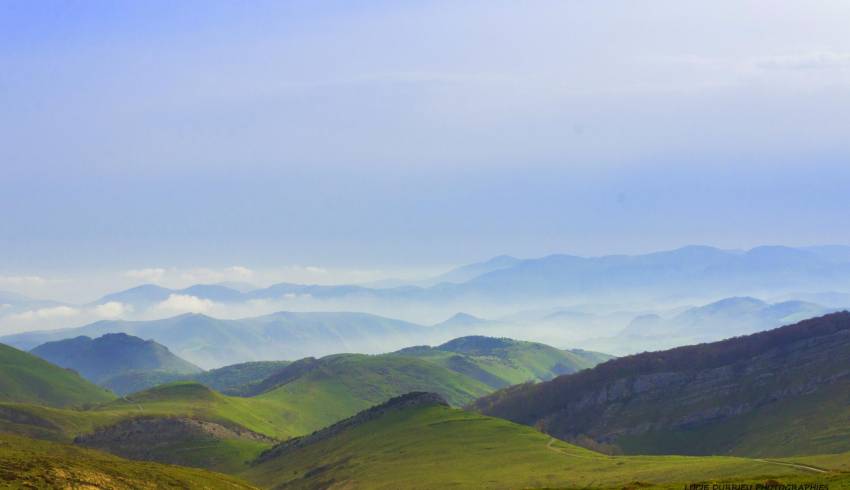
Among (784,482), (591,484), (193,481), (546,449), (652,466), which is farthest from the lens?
(546,449)

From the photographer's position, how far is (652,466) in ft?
478

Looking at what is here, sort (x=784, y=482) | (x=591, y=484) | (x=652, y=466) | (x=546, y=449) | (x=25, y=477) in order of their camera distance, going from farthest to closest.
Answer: (x=546, y=449)
(x=652, y=466)
(x=591, y=484)
(x=25, y=477)
(x=784, y=482)

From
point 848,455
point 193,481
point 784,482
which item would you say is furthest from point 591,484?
point 193,481

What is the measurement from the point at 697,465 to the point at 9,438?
131476 millimetres

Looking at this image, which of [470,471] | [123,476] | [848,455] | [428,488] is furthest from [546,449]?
[123,476]

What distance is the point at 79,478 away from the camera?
100 m

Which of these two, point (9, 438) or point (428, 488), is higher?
point (9, 438)

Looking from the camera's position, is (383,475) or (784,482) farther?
(383,475)

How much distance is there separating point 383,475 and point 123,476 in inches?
3611

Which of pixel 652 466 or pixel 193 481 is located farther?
pixel 652 466

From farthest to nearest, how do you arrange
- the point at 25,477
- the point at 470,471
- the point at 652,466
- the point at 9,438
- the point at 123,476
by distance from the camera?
the point at 470,471 < the point at 9,438 < the point at 652,466 < the point at 123,476 < the point at 25,477

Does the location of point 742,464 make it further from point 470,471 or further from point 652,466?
point 470,471

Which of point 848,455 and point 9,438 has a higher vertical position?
point 9,438

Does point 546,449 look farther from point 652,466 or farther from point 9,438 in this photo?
point 9,438
